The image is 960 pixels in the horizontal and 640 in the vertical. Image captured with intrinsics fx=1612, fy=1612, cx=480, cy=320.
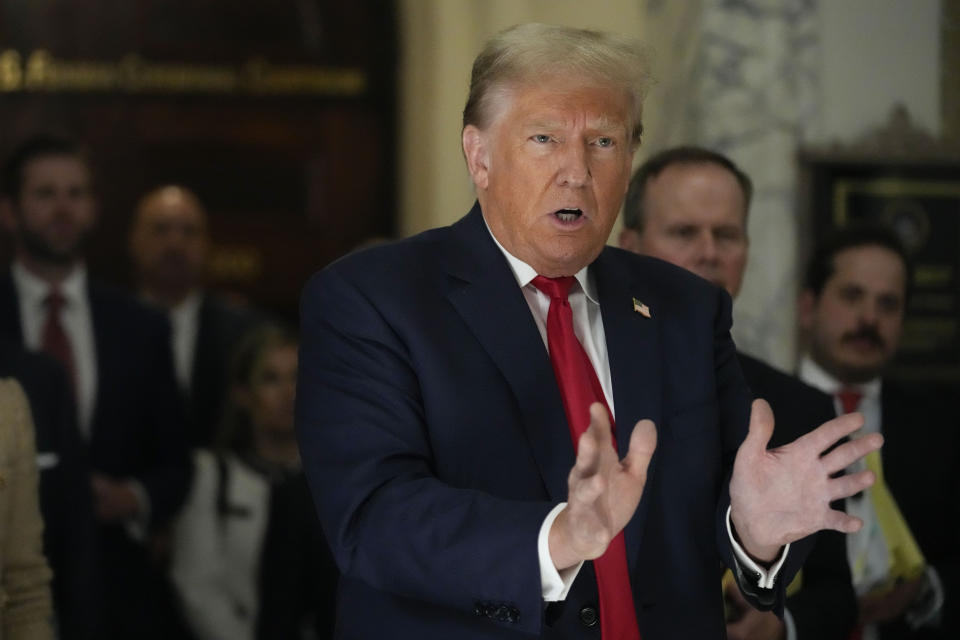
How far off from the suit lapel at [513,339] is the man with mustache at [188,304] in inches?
130

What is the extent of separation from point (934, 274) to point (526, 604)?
3.39 meters

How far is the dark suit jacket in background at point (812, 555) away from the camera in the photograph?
3533 mm

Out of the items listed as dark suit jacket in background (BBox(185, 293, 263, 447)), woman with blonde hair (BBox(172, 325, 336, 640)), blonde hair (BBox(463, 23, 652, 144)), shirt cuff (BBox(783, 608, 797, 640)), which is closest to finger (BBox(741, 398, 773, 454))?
blonde hair (BBox(463, 23, 652, 144))

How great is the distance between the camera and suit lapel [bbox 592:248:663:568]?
2.66m

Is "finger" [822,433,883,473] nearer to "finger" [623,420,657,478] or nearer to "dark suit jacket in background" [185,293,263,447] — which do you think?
"finger" [623,420,657,478]

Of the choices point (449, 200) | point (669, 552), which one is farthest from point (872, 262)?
point (449, 200)

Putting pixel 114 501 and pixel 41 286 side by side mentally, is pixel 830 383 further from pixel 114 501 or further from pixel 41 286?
pixel 41 286

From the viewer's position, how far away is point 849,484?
2.49 m

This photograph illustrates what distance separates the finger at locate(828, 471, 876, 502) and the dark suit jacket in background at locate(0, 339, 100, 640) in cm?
217

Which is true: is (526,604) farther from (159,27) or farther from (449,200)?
(159,27)

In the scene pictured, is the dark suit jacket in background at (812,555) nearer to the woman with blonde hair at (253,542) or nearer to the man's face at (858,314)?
the man's face at (858,314)

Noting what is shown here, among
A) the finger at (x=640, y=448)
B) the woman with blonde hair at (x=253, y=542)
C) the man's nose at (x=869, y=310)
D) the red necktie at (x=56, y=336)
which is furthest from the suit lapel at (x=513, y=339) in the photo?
the red necktie at (x=56, y=336)

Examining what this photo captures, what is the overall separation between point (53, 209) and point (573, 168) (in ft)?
10.6

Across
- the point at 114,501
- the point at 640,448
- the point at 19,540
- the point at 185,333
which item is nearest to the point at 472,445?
the point at 640,448
